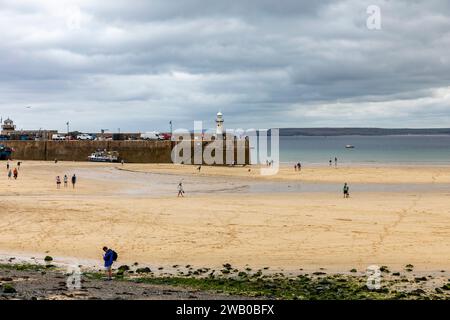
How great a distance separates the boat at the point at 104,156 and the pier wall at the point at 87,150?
116cm

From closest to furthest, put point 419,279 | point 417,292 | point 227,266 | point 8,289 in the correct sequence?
point 8,289, point 417,292, point 419,279, point 227,266

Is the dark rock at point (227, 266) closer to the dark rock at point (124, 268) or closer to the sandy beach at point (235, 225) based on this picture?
the sandy beach at point (235, 225)

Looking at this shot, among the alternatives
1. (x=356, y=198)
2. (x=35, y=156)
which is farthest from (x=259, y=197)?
(x=35, y=156)

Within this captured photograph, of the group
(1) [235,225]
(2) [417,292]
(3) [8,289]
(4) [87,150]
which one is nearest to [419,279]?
(2) [417,292]

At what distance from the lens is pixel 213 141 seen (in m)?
88.4

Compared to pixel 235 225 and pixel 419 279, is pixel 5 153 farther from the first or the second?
pixel 419 279

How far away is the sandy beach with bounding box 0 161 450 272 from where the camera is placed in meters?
21.1

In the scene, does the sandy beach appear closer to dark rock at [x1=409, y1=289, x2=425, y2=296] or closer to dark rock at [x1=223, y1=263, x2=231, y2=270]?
dark rock at [x1=223, y1=263, x2=231, y2=270]

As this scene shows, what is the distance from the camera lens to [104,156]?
286 ft

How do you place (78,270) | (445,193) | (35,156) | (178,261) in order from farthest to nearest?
(35,156) < (445,193) < (178,261) < (78,270)

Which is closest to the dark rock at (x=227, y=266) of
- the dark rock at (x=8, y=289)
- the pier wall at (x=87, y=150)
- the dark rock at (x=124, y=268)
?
the dark rock at (x=124, y=268)

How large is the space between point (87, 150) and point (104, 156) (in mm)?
5606

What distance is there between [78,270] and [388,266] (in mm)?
10154
